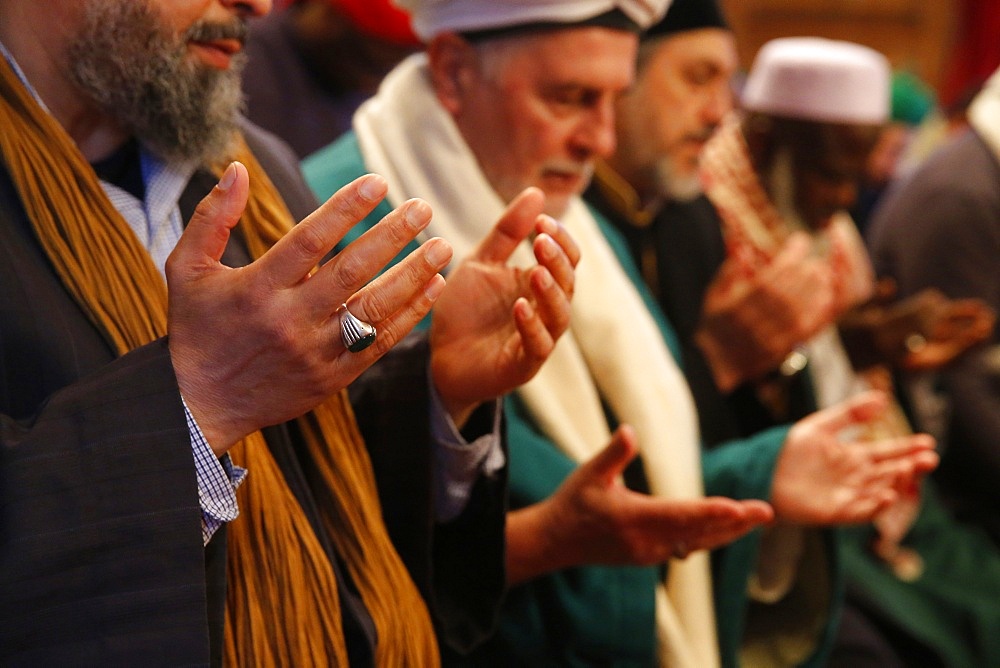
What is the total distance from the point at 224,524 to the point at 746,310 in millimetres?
1557

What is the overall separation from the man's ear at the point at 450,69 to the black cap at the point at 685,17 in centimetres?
80

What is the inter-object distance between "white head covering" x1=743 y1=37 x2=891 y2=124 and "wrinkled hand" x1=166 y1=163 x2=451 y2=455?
253 cm

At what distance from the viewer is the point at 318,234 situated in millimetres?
964

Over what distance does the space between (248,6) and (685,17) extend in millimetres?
1483

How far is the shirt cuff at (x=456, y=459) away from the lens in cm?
144

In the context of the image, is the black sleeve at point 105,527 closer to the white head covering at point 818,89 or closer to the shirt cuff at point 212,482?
the shirt cuff at point 212,482

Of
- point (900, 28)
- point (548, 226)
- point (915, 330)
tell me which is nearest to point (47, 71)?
point (548, 226)

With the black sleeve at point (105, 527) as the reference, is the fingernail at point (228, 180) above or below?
above

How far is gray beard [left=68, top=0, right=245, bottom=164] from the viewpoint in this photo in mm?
1181

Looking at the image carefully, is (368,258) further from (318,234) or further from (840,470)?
(840,470)

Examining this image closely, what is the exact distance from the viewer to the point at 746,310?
239cm

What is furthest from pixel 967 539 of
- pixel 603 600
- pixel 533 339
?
pixel 533 339

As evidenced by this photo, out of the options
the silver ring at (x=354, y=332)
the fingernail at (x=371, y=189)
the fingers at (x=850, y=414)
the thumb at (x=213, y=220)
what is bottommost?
the fingers at (x=850, y=414)

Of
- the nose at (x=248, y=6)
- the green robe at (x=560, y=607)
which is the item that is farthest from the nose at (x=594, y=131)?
the nose at (x=248, y=6)
